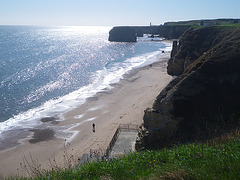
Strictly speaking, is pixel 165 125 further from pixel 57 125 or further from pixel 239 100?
pixel 57 125

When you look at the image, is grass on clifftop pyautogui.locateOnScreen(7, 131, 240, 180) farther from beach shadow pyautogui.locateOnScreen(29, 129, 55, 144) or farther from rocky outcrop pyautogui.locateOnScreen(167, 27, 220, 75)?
rocky outcrop pyautogui.locateOnScreen(167, 27, 220, 75)

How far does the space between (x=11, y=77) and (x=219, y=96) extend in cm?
4600

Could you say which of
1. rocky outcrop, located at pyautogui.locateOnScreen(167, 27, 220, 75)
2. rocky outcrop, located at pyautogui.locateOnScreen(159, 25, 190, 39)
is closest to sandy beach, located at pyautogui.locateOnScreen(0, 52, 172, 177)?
rocky outcrop, located at pyautogui.locateOnScreen(167, 27, 220, 75)

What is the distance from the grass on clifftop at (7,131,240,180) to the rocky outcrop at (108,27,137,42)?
429ft

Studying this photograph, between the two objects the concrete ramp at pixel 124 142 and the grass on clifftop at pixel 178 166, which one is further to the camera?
the concrete ramp at pixel 124 142

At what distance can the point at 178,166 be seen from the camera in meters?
5.91

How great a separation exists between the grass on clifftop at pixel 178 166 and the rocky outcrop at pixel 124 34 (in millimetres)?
130692

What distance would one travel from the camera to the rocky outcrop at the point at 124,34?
441ft

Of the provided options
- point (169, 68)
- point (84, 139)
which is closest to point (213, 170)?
point (84, 139)

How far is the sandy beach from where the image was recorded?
18.2 metres

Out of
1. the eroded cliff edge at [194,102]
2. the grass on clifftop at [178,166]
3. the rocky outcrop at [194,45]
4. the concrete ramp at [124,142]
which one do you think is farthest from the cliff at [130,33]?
the grass on clifftop at [178,166]

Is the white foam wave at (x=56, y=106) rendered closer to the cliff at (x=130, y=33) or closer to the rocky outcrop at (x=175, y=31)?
the rocky outcrop at (x=175, y=31)

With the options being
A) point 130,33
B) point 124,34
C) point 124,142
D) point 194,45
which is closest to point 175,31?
point 130,33

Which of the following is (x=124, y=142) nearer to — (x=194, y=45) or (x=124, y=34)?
(x=194, y=45)
